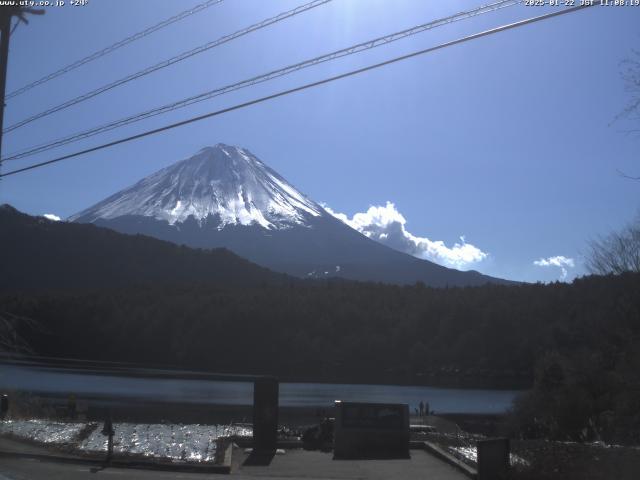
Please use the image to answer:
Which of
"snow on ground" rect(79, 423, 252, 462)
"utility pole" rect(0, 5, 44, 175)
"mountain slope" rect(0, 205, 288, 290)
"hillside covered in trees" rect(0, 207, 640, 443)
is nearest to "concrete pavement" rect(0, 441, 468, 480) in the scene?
"snow on ground" rect(79, 423, 252, 462)

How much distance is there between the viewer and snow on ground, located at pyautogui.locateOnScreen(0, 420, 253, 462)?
17391 millimetres

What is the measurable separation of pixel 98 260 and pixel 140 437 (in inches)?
5078

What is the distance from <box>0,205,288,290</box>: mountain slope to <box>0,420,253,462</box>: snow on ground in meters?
113

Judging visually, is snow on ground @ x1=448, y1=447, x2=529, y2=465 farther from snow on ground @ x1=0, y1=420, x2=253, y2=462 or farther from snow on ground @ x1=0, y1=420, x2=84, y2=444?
snow on ground @ x1=0, y1=420, x2=84, y2=444

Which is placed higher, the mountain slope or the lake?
the mountain slope

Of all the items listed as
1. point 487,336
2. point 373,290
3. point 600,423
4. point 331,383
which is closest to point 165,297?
point 373,290

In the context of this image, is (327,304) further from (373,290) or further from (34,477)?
(34,477)

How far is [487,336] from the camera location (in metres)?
95.9

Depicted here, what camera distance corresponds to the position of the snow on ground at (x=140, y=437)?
17391 mm

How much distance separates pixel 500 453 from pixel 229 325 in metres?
103

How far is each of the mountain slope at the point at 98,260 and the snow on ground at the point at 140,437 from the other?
371 ft

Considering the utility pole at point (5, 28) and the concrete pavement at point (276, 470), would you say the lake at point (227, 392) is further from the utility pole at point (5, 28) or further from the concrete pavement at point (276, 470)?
the utility pole at point (5, 28)

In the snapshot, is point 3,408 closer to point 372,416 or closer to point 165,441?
point 165,441

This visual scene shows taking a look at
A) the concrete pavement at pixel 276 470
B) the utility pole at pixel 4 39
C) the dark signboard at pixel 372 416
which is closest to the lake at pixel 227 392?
the dark signboard at pixel 372 416
